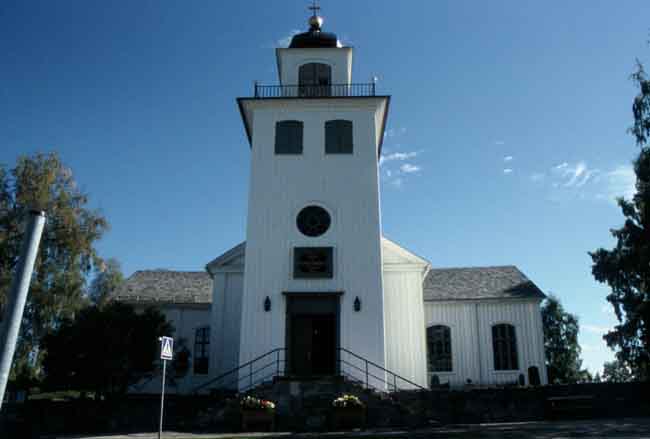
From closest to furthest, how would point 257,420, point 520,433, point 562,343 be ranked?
point 520,433
point 257,420
point 562,343

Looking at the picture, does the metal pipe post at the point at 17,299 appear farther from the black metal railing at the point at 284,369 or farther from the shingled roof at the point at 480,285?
the shingled roof at the point at 480,285

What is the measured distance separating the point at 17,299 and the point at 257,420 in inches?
524

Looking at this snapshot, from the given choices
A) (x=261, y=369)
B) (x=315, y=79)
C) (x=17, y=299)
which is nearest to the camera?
(x=17, y=299)

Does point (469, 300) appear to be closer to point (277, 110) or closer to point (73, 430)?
point (277, 110)

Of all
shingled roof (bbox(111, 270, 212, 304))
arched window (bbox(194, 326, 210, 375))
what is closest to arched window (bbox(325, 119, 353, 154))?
shingled roof (bbox(111, 270, 212, 304))

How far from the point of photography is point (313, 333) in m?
19.2

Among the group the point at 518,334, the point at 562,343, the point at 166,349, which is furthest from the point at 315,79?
the point at 562,343

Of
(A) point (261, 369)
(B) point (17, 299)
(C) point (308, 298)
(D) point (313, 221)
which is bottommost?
(B) point (17, 299)

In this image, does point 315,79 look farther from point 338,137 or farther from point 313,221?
point 313,221

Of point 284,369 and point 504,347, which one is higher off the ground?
point 504,347

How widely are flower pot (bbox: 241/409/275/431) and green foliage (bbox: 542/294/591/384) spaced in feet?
98.5

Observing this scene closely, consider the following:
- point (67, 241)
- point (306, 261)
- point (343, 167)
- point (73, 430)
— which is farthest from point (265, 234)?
point (67, 241)

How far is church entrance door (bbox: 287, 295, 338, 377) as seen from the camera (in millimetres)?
18969

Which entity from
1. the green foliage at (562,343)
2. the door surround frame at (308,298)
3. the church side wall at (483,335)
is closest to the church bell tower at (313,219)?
the door surround frame at (308,298)
